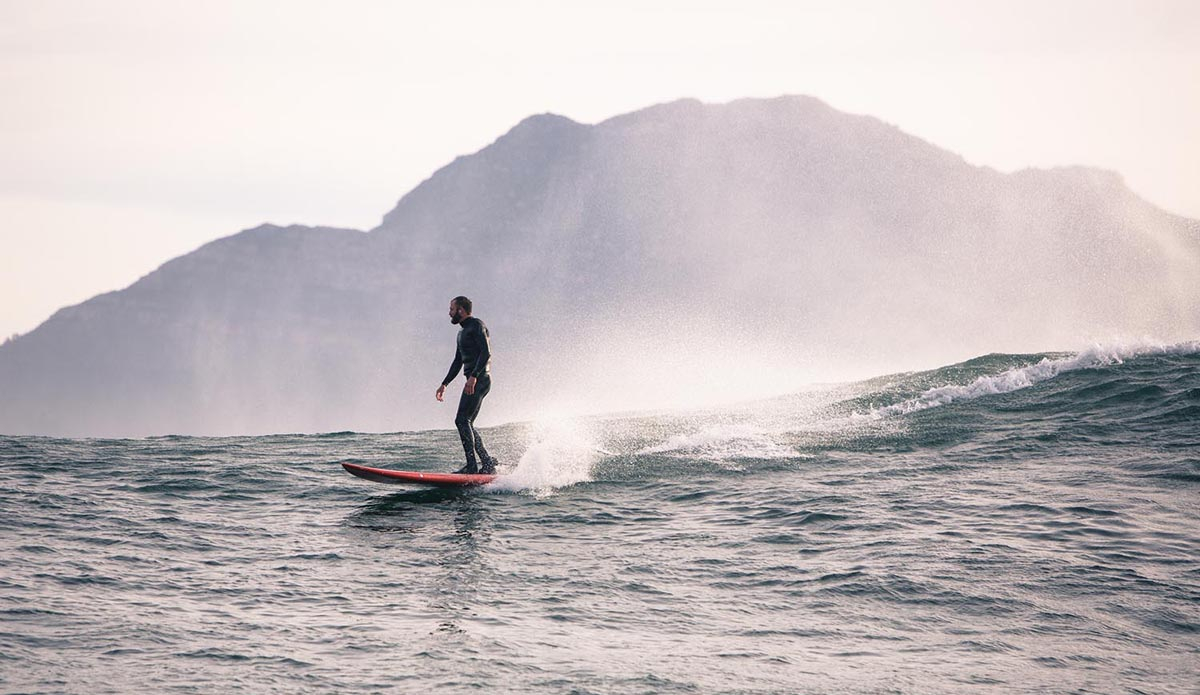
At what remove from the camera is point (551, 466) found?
49.7 ft

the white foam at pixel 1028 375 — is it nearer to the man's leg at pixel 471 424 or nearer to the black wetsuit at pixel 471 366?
the man's leg at pixel 471 424

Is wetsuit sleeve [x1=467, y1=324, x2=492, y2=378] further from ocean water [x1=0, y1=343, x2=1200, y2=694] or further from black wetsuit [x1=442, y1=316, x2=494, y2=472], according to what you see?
ocean water [x1=0, y1=343, x2=1200, y2=694]

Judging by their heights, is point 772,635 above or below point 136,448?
below

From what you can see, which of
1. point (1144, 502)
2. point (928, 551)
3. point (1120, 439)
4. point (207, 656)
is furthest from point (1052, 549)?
point (207, 656)

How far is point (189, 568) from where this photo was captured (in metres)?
9.48

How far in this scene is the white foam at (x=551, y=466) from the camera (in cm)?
1395

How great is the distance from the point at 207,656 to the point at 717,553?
541 centimetres

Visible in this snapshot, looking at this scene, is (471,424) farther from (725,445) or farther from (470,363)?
(725,445)

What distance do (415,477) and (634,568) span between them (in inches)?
187

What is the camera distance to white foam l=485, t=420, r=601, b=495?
1395 centimetres

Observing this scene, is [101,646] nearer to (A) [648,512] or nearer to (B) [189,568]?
(B) [189,568]

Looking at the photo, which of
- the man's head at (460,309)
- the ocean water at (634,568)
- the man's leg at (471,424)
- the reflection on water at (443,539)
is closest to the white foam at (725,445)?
the ocean water at (634,568)

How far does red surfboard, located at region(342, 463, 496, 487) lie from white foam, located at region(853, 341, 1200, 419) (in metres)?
10.3

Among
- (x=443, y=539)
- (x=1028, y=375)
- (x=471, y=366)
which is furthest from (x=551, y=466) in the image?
(x=1028, y=375)
